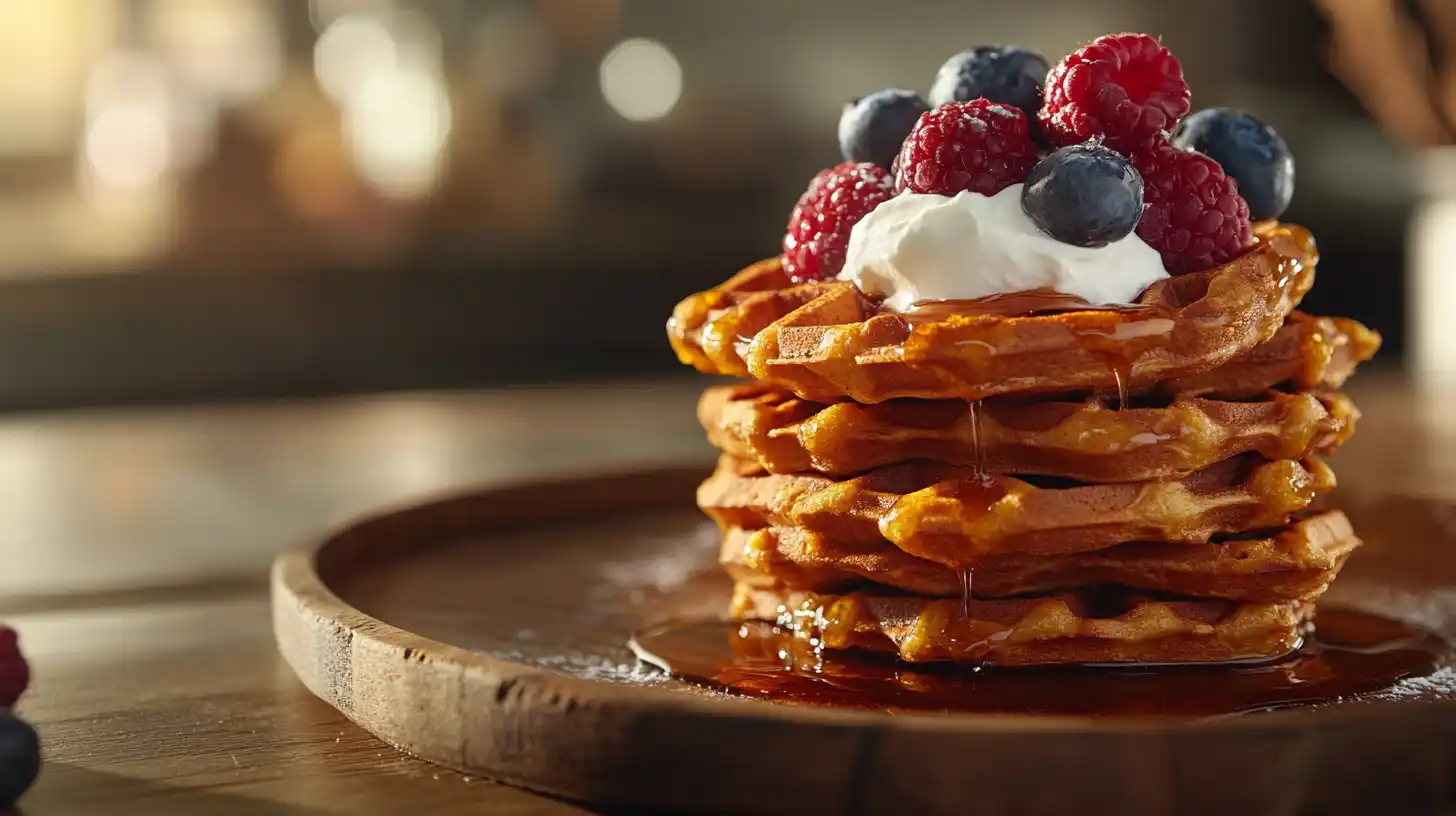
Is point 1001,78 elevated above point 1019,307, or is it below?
above

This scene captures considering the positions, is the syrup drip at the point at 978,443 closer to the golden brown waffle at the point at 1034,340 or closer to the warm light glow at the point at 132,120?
the golden brown waffle at the point at 1034,340

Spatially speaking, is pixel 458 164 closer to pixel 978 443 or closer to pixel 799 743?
pixel 978 443

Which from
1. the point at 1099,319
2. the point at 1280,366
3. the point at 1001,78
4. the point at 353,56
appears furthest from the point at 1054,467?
the point at 353,56

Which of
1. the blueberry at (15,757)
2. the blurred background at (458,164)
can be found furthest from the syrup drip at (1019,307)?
the blurred background at (458,164)

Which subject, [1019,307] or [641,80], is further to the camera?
[641,80]

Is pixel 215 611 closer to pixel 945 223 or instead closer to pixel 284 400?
pixel 945 223

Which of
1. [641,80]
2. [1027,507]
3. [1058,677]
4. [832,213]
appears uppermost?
[641,80]
